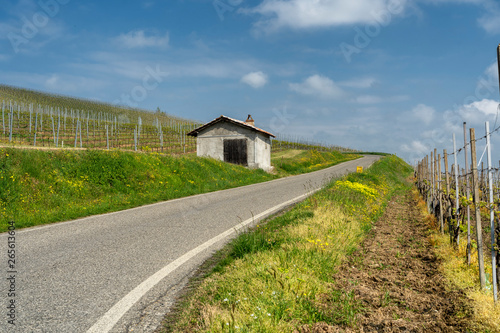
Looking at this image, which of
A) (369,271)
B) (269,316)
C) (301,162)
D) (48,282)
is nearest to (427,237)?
(369,271)

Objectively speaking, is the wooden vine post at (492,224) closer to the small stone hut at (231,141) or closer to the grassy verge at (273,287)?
the grassy verge at (273,287)

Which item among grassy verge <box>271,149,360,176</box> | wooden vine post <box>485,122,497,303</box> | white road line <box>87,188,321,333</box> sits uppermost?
grassy verge <box>271,149,360,176</box>

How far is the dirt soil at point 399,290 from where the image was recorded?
366cm

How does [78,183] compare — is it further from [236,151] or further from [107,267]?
[236,151]

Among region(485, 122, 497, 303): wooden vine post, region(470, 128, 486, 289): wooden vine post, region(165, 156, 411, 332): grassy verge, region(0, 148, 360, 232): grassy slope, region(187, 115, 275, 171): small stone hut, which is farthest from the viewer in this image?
region(187, 115, 275, 171): small stone hut

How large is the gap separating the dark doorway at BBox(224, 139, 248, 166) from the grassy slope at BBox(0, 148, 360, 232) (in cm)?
1275

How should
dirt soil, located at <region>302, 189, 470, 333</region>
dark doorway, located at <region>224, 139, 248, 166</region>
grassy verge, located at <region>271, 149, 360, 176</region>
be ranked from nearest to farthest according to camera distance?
dirt soil, located at <region>302, 189, 470, 333</region> < dark doorway, located at <region>224, 139, 248, 166</region> < grassy verge, located at <region>271, 149, 360, 176</region>

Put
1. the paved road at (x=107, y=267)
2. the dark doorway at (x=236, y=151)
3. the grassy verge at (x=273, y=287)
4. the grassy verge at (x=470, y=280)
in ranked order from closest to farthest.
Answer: the grassy verge at (x=273, y=287)
the paved road at (x=107, y=267)
the grassy verge at (x=470, y=280)
the dark doorway at (x=236, y=151)

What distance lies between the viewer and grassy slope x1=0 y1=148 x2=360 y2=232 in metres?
A: 9.95

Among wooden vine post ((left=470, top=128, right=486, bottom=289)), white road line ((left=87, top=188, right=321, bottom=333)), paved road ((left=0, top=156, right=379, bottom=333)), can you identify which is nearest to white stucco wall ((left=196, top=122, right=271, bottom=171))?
paved road ((left=0, top=156, right=379, bottom=333))

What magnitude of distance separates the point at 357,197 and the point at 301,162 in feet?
102

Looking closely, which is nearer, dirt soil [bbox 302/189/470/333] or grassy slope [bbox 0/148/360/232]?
dirt soil [bbox 302/189/470/333]

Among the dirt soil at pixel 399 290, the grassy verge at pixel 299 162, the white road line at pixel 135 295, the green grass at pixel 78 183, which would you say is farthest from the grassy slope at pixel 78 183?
the grassy verge at pixel 299 162

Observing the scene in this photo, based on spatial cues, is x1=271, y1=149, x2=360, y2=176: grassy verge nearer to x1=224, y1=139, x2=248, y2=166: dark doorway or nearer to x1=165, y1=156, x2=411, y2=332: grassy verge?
x1=224, y1=139, x2=248, y2=166: dark doorway
